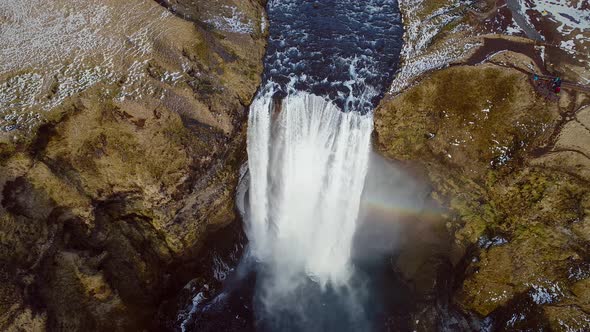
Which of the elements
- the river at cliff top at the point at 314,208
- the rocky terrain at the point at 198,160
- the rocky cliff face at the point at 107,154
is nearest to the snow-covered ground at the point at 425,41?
the rocky terrain at the point at 198,160

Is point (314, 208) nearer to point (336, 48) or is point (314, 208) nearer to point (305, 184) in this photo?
point (305, 184)

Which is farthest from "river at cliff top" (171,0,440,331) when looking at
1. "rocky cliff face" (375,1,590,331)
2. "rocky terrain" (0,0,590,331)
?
"rocky cliff face" (375,1,590,331)

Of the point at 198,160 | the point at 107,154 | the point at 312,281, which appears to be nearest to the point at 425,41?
the point at 198,160

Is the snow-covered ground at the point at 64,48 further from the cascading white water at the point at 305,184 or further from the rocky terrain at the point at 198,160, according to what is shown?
the cascading white water at the point at 305,184

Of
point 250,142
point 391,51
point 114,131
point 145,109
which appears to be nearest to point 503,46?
point 391,51

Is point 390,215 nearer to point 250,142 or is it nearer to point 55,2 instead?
point 250,142

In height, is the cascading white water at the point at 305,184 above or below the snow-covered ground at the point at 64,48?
below
